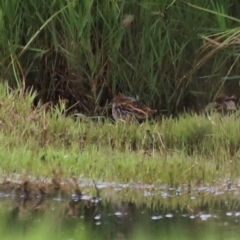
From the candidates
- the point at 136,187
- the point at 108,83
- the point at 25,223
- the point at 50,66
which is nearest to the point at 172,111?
the point at 108,83

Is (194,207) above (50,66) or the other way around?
the other way around

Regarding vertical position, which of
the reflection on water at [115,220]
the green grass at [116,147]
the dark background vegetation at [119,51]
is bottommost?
the reflection on water at [115,220]

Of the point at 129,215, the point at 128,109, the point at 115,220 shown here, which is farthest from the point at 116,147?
the point at 115,220

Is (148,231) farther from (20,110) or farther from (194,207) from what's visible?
(20,110)

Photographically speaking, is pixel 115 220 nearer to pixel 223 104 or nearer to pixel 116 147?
pixel 116 147

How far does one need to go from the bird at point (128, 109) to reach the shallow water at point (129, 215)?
5.64ft

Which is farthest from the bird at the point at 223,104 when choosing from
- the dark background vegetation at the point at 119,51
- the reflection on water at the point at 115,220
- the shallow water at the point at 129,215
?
the reflection on water at the point at 115,220

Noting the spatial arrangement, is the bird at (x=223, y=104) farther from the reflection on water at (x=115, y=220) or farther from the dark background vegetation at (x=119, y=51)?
the reflection on water at (x=115, y=220)

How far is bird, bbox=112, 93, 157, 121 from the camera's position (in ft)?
21.4

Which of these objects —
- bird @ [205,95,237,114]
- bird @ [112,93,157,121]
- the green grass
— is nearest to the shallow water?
the green grass

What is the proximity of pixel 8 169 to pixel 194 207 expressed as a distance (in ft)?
3.88

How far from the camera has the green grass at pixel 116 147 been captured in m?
5.01

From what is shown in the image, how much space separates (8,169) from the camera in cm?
501

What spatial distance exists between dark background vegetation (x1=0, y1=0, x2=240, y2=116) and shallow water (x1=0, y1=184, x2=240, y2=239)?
206 cm
